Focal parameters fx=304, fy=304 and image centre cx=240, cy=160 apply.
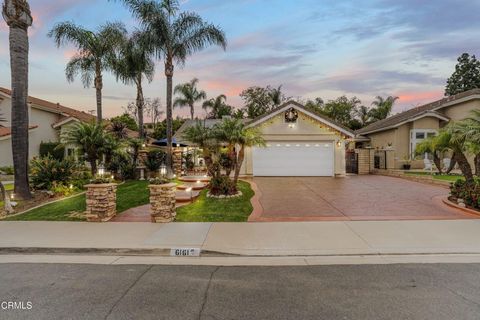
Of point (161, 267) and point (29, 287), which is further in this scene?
point (161, 267)

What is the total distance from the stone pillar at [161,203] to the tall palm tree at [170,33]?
27.5 feet

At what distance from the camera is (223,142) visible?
462 inches

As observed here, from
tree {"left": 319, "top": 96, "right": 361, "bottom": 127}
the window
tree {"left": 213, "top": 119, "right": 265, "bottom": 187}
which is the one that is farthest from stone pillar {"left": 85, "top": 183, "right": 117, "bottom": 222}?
tree {"left": 319, "top": 96, "right": 361, "bottom": 127}

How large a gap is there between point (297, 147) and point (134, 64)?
483 inches

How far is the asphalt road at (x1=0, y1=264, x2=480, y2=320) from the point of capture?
3.66m

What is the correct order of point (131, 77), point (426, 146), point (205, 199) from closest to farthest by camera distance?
point (205, 199)
point (426, 146)
point (131, 77)

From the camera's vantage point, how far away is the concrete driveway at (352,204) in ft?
29.2

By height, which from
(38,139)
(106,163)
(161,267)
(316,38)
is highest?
(316,38)

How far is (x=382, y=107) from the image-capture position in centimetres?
4450

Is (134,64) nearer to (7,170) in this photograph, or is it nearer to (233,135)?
(7,170)

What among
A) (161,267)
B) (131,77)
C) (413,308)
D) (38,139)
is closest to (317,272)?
(413,308)

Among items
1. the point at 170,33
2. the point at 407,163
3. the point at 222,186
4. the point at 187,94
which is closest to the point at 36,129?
the point at 170,33

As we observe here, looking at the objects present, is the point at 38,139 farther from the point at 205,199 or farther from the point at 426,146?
the point at 426,146

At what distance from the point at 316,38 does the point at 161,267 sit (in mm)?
17622
